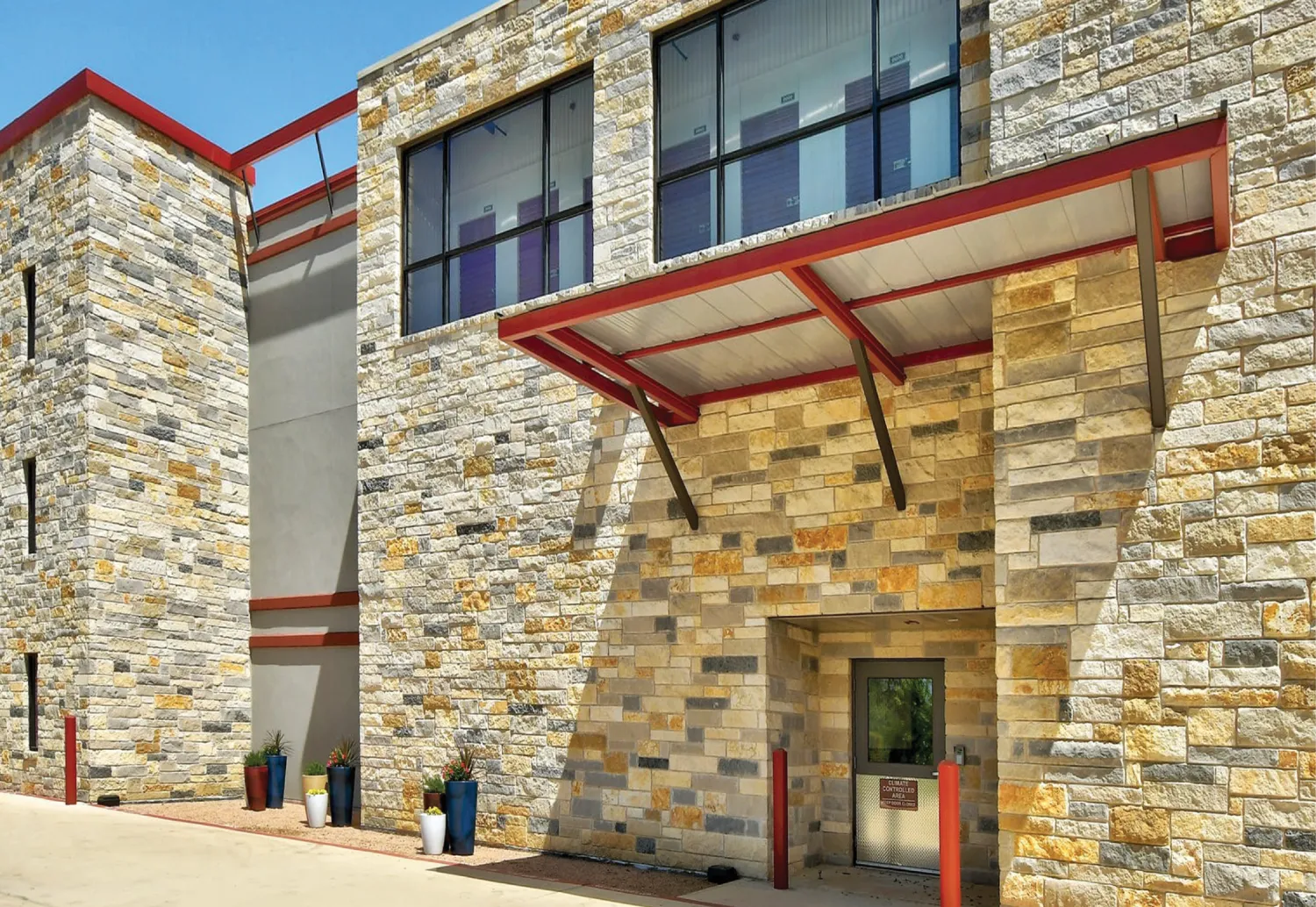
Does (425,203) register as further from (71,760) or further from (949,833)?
(949,833)

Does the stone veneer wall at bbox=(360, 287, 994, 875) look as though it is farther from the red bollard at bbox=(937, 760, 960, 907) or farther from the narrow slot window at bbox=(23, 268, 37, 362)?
the narrow slot window at bbox=(23, 268, 37, 362)

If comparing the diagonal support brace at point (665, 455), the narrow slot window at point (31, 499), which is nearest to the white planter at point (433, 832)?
the diagonal support brace at point (665, 455)

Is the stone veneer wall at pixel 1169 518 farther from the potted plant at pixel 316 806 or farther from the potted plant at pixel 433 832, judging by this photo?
the potted plant at pixel 316 806

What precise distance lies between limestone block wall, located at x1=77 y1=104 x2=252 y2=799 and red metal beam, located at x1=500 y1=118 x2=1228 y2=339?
29.4 feet

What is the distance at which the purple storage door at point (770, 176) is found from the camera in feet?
34.6

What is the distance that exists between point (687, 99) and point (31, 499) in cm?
1123

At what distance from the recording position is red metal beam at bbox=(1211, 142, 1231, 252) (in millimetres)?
6566

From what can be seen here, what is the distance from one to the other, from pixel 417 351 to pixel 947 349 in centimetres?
655

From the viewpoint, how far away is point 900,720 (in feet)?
35.9

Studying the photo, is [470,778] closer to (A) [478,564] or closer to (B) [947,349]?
(A) [478,564]

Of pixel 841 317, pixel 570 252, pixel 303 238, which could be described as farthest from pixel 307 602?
pixel 841 317

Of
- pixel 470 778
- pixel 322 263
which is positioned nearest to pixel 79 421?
pixel 322 263

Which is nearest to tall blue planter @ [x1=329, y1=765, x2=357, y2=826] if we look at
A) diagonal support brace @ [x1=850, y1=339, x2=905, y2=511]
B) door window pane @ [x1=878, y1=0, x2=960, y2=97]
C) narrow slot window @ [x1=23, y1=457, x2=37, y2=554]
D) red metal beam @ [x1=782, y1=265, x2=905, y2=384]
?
narrow slot window @ [x1=23, y1=457, x2=37, y2=554]

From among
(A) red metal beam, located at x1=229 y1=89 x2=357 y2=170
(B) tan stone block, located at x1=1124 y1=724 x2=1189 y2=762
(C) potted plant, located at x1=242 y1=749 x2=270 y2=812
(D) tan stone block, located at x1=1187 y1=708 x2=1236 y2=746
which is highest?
(A) red metal beam, located at x1=229 y1=89 x2=357 y2=170
